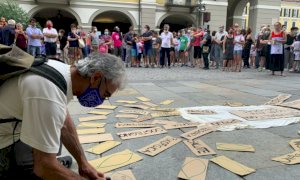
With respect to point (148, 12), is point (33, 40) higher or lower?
lower

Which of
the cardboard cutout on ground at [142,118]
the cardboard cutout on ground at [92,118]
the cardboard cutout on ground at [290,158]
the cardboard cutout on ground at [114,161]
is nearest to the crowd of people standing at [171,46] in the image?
the cardboard cutout on ground at [92,118]

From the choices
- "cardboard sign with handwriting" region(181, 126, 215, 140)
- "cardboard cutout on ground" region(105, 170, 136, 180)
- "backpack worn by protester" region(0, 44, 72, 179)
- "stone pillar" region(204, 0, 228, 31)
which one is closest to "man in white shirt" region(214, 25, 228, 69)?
"cardboard sign with handwriting" region(181, 126, 215, 140)

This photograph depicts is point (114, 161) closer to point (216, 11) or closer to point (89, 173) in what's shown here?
point (89, 173)

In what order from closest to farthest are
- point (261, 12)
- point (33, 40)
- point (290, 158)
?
point (290, 158)
point (33, 40)
point (261, 12)

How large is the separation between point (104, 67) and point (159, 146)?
1.73 meters

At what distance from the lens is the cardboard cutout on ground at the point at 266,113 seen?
4.70 meters

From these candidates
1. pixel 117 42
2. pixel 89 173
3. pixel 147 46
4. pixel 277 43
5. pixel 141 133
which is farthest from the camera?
pixel 117 42

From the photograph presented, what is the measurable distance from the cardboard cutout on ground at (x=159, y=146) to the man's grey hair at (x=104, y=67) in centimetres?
147

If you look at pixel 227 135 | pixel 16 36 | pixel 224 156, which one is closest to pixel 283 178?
pixel 224 156

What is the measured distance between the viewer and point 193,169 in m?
2.87

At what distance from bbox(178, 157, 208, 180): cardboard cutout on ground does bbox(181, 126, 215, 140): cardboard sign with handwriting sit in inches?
26.3

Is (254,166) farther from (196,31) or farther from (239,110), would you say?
(196,31)

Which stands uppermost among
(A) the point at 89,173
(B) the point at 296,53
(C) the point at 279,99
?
(B) the point at 296,53

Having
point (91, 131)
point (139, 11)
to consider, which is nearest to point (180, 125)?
point (91, 131)
